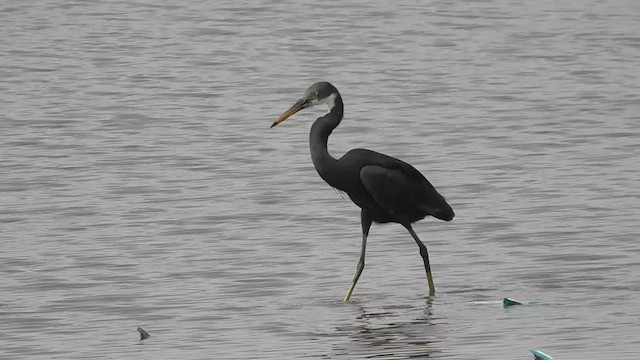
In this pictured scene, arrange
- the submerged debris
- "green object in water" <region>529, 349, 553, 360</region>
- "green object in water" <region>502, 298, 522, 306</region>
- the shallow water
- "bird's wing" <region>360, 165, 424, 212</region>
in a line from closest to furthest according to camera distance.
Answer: "green object in water" <region>529, 349, 553, 360</region> → the submerged debris → the shallow water → "green object in water" <region>502, 298, 522, 306</region> → "bird's wing" <region>360, 165, 424, 212</region>

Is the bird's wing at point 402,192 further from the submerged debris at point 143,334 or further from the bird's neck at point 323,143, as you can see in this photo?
the submerged debris at point 143,334

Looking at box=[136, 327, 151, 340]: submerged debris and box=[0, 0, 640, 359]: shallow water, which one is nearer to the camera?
box=[136, 327, 151, 340]: submerged debris

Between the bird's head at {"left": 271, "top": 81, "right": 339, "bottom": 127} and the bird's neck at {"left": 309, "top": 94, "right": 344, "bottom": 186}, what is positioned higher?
the bird's head at {"left": 271, "top": 81, "right": 339, "bottom": 127}

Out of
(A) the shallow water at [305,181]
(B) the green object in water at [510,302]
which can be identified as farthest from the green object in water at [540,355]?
(B) the green object in water at [510,302]

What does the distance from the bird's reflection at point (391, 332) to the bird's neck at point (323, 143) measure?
823mm

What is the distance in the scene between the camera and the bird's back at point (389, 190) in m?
10.8

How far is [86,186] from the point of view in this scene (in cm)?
1542

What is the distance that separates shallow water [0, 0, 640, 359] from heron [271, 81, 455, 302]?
0.42 metres

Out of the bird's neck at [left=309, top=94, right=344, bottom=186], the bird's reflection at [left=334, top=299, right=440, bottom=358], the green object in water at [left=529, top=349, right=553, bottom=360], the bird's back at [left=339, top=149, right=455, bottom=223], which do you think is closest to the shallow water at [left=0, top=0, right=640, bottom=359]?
the bird's reflection at [left=334, top=299, right=440, bottom=358]

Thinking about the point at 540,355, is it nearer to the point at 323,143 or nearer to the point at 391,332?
the point at 391,332

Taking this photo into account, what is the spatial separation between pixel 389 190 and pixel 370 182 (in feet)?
0.45

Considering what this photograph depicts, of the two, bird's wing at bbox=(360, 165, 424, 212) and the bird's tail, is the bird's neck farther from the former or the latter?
the bird's tail

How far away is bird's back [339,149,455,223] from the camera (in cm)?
1079

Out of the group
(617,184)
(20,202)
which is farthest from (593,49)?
(20,202)
